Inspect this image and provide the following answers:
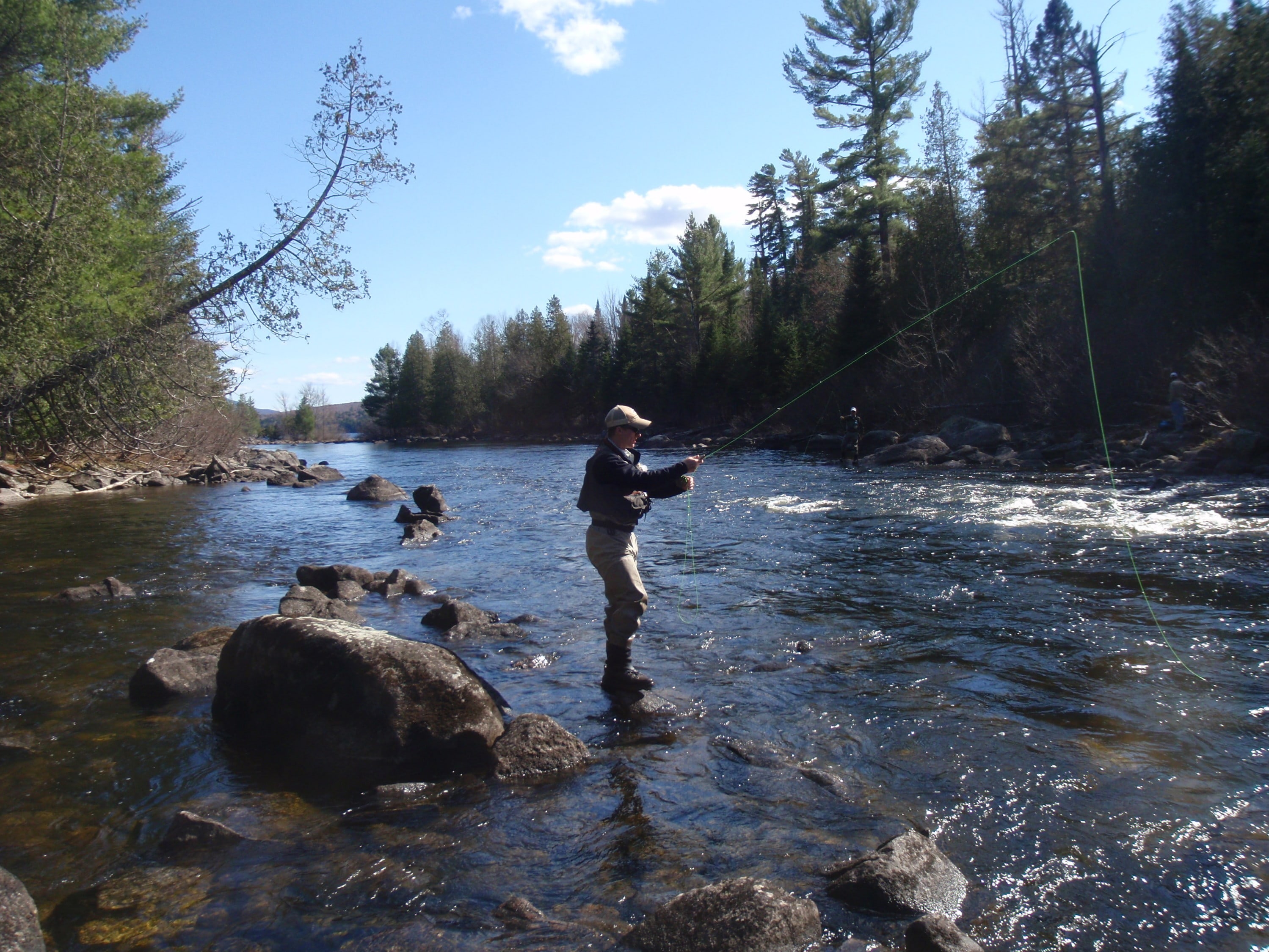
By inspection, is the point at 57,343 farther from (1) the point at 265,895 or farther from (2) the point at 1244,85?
(2) the point at 1244,85

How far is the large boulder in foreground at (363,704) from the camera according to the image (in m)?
5.28

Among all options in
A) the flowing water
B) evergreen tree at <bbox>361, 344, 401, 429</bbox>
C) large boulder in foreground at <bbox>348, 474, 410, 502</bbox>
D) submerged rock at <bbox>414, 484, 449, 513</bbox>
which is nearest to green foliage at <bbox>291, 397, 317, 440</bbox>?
evergreen tree at <bbox>361, 344, 401, 429</bbox>

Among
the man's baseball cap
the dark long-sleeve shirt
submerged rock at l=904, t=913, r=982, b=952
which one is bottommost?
submerged rock at l=904, t=913, r=982, b=952

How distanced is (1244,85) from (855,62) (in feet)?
72.1

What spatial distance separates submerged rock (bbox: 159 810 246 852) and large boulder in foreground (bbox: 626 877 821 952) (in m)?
2.37

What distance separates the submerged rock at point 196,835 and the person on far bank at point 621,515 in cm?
303

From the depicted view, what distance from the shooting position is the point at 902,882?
12.4 ft

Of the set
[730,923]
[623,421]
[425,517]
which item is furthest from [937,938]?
[425,517]

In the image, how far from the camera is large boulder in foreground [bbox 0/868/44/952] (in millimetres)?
3285

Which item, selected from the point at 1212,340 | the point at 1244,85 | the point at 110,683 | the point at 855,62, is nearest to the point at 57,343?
the point at 110,683

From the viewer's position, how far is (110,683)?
7.11 meters

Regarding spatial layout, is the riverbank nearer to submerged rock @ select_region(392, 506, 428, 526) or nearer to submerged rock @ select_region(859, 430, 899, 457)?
submerged rock @ select_region(859, 430, 899, 457)

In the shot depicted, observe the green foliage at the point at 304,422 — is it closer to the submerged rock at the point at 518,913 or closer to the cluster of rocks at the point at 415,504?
the cluster of rocks at the point at 415,504

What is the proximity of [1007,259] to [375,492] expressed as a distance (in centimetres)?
2816
